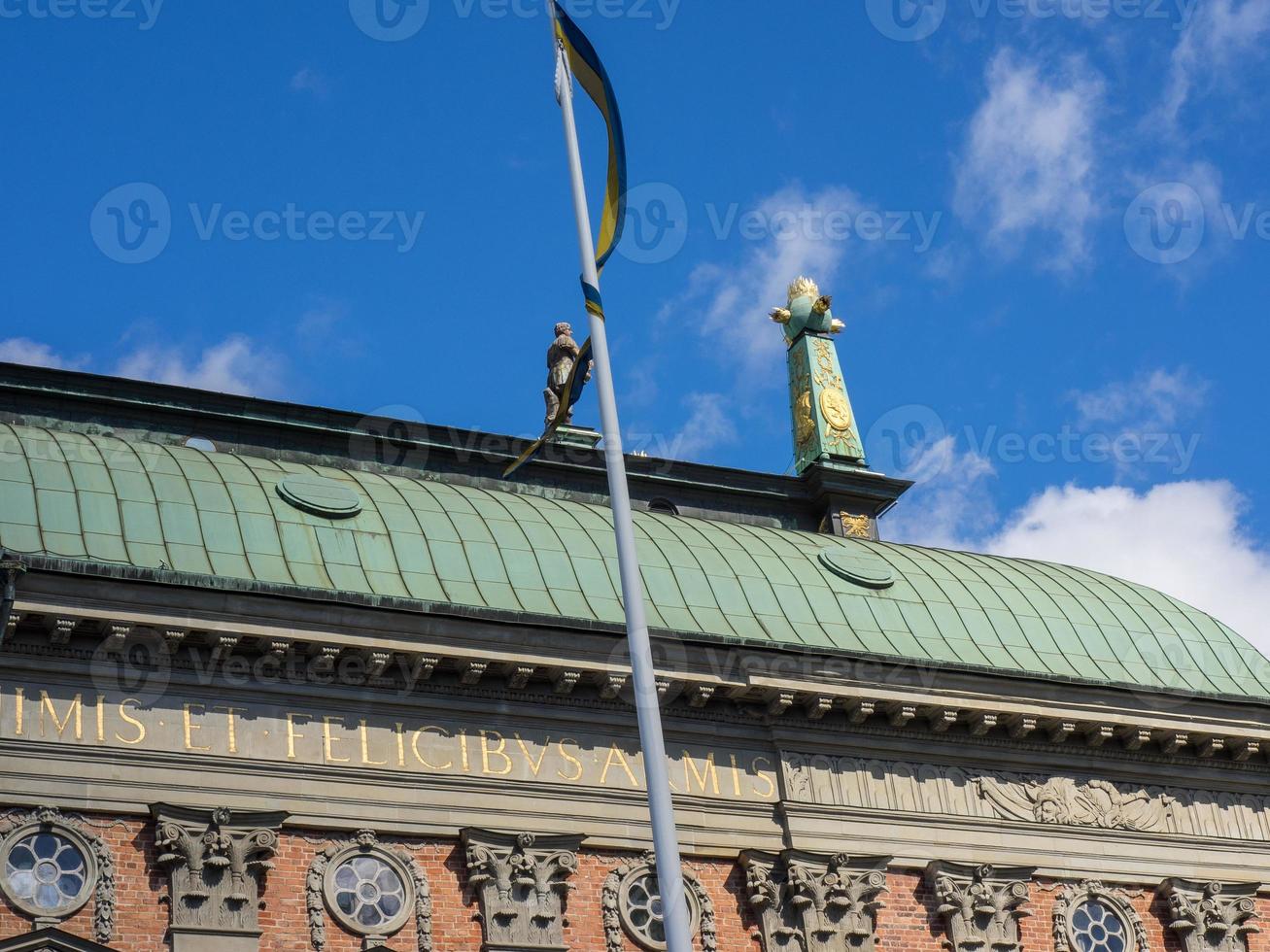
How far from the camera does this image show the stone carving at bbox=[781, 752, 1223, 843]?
31047mm

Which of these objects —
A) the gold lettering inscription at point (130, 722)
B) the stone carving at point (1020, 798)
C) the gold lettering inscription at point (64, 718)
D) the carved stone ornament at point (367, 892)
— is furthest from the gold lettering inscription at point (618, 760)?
the gold lettering inscription at point (64, 718)

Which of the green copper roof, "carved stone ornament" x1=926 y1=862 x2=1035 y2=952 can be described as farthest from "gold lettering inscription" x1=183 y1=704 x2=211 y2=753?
"carved stone ornament" x1=926 y1=862 x2=1035 y2=952

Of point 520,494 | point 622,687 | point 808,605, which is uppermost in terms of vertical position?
point 520,494

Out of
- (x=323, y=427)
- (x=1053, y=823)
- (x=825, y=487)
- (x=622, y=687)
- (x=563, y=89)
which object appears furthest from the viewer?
(x=825, y=487)

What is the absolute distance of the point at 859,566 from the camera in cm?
3462

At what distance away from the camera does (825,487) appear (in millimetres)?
38906

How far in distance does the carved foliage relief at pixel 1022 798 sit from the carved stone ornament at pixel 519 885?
12.6ft

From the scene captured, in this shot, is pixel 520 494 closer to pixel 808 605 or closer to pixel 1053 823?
pixel 808 605

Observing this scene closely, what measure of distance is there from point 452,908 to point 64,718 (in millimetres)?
5416

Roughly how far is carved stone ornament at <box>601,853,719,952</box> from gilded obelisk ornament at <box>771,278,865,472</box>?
11.6m

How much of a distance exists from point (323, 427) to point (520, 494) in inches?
133

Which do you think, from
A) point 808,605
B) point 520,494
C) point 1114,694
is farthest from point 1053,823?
Result: point 520,494

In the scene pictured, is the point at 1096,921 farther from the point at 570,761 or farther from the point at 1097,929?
the point at 570,761

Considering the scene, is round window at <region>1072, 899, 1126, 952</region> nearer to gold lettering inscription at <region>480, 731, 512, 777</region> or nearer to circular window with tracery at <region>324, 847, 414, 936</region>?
gold lettering inscription at <region>480, 731, 512, 777</region>
